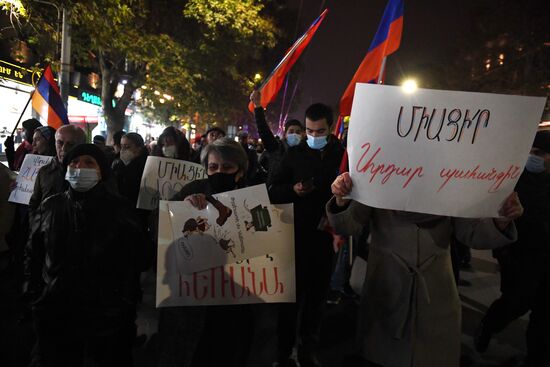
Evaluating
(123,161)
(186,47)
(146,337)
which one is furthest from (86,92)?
(146,337)

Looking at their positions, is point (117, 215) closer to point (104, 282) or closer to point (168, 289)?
point (104, 282)

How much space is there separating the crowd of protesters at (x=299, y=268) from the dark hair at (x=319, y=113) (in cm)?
1

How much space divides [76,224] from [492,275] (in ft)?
19.6

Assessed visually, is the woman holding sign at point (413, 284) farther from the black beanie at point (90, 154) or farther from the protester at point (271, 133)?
the protester at point (271, 133)

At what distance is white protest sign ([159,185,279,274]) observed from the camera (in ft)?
8.18

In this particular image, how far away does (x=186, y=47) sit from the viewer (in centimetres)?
1319

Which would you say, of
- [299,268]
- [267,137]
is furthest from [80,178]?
[267,137]

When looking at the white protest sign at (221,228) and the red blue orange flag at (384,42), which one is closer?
the white protest sign at (221,228)

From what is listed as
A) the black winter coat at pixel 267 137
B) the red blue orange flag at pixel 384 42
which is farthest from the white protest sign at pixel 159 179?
the red blue orange flag at pixel 384 42

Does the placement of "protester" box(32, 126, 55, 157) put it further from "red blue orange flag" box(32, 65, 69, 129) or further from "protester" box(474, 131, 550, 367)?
"protester" box(474, 131, 550, 367)

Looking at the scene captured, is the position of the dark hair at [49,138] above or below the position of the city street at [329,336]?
above

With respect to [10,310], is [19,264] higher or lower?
higher

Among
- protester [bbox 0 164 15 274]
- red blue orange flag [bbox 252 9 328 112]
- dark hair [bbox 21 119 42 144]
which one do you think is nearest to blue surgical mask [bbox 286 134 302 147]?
red blue orange flag [bbox 252 9 328 112]

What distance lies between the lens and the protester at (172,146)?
4914mm
